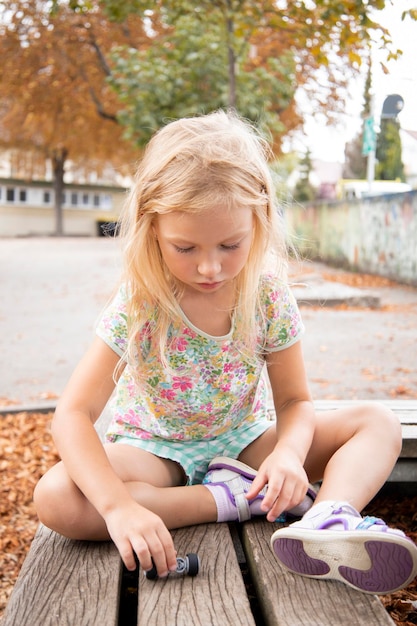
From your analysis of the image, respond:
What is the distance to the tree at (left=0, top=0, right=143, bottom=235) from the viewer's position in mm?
14805

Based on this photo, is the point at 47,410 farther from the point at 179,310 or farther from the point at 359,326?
the point at 359,326

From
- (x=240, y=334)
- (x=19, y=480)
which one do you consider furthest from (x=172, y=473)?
(x=19, y=480)

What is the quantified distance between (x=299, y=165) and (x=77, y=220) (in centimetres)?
2232

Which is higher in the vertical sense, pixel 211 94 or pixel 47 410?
pixel 211 94

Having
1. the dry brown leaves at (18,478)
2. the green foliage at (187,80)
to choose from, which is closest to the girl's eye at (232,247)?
the dry brown leaves at (18,478)

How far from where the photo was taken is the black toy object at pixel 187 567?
1570 mm

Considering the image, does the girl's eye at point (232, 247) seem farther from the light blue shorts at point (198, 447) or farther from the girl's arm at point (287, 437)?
the light blue shorts at point (198, 447)

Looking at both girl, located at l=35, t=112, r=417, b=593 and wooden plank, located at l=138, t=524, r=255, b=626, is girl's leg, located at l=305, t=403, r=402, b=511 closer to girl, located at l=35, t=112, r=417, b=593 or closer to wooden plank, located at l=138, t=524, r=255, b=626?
girl, located at l=35, t=112, r=417, b=593

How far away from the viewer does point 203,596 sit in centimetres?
149

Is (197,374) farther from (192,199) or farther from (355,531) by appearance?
(355,531)

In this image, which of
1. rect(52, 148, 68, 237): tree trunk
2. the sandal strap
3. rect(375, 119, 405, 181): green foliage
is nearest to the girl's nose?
the sandal strap

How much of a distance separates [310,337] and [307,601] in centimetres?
624

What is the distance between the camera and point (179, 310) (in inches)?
82.5

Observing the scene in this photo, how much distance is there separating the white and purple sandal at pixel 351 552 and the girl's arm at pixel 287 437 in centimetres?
14
